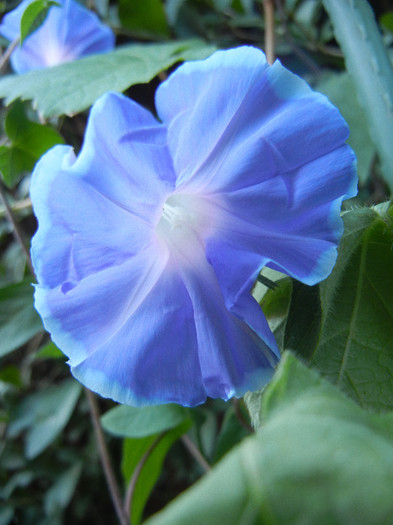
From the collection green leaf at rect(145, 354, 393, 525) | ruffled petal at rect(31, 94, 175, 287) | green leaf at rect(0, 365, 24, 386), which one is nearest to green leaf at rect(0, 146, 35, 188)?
ruffled petal at rect(31, 94, 175, 287)

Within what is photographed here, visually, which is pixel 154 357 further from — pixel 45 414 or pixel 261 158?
pixel 45 414

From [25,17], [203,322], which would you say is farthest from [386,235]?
[25,17]

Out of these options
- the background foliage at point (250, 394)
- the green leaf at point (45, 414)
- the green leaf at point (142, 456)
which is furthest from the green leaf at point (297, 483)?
the green leaf at point (45, 414)

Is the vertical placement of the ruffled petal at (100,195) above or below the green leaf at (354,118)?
above

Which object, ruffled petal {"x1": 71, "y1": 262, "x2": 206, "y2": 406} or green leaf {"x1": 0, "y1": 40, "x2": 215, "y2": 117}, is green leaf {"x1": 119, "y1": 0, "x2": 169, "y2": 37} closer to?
green leaf {"x1": 0, "y1": 40, "x2": 215, "y2": 117}

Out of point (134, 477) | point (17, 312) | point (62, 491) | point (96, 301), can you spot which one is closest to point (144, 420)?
point (134, 477)

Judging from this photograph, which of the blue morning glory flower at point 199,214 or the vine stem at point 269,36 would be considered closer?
the blue morning glory flower at point 199,214

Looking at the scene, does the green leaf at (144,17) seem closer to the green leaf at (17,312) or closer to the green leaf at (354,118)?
the green leaf at (354,118)
